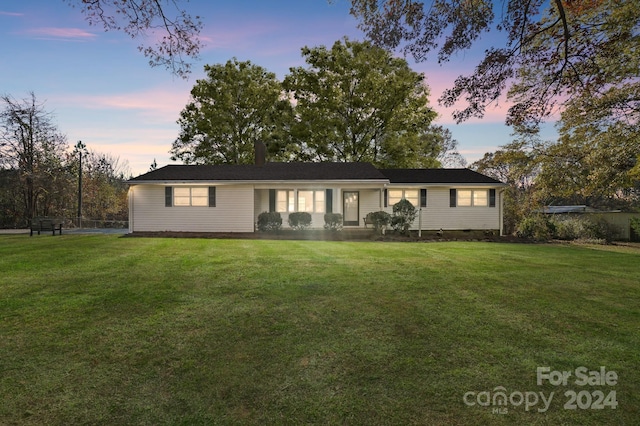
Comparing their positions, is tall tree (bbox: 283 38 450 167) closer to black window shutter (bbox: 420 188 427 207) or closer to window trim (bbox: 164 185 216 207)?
black window shutter (bbox: 420 188 427 207)

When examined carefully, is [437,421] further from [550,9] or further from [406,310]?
[550,9]

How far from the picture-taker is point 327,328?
4285mm

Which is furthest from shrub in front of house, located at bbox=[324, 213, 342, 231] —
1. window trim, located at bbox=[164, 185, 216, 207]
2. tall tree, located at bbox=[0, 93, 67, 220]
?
tall tree, located at bbox=[0, 93, 67, 220]

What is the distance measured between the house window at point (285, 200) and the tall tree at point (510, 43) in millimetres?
12130

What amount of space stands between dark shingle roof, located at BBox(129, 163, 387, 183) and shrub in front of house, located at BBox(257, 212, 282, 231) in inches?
83.0

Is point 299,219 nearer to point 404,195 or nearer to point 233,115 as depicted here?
point 404,195

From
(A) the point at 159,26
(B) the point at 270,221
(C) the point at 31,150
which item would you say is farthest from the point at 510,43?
(C) the point at 31,150

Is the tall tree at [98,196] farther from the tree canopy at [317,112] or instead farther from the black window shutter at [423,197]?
the black window shutter at [423,197]

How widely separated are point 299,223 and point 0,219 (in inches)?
833

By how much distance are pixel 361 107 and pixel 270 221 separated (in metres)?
15.2

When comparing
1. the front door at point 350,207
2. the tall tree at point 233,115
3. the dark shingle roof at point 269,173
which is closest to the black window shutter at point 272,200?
the dark shingle roof at point 269,173

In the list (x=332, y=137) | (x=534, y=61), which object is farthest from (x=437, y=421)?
(x=332, y=137)

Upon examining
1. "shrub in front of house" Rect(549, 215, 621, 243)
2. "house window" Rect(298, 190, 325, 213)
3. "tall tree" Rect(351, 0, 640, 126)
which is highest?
"tall tree" Rect(351, 0, 640, 126)

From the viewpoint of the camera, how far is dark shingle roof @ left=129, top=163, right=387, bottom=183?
18438mm
